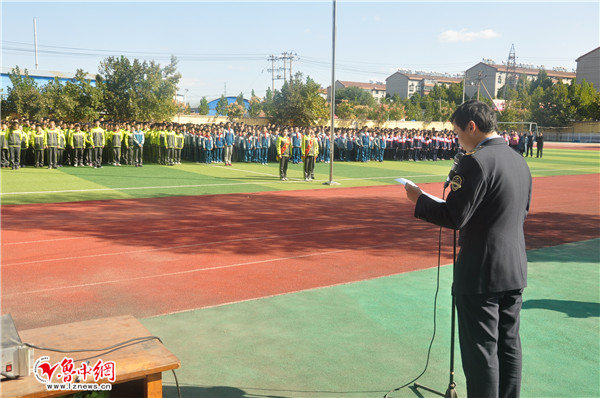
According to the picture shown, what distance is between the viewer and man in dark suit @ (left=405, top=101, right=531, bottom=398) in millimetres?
3182

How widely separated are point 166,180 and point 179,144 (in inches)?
295

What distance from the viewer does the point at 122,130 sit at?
2536 centimetres

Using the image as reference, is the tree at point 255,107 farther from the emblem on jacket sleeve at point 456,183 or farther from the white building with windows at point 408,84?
the emblem on jacket sleeve at point 456,183

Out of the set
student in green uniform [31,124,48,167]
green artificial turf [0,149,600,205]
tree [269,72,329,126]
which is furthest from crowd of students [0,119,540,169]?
tree [269,72,329,126]

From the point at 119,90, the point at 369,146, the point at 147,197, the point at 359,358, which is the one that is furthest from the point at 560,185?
the point at 119,90

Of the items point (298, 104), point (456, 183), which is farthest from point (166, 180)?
point (298, 104)

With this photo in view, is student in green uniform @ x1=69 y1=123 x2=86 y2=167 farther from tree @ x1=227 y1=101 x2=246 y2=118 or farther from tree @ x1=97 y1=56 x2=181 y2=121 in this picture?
tree @ x1=227 y1=101 x2=246 y2=118

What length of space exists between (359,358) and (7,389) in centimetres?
290

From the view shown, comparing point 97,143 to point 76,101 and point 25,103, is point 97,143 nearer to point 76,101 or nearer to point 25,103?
point 76,101

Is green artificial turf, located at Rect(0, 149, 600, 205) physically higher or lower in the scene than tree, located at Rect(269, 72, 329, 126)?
lower

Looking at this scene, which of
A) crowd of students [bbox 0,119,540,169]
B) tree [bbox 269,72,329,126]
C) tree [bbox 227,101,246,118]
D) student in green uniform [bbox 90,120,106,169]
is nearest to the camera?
crowd of students [bbox 0,119,540,169]

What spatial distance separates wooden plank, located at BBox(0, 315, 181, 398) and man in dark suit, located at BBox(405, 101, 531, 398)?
1.78 meters

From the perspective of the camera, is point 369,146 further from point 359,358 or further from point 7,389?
point 7,389

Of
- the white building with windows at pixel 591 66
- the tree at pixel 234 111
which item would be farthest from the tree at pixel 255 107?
the white building with windows at pixel 591 66
